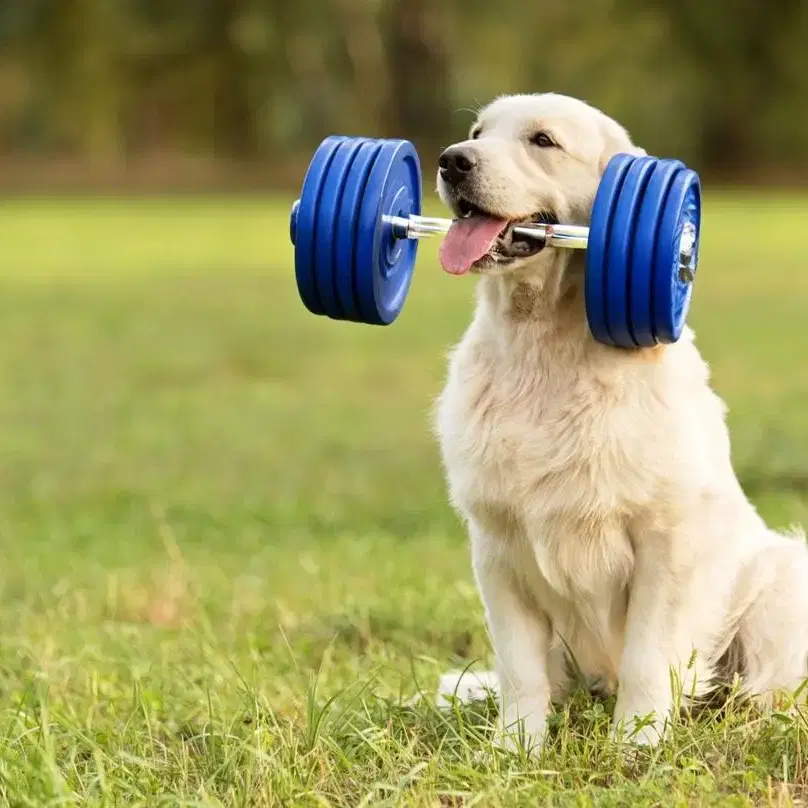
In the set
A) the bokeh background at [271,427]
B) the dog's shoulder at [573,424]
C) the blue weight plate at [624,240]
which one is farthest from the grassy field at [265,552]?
the blue weight plate at [624,240]

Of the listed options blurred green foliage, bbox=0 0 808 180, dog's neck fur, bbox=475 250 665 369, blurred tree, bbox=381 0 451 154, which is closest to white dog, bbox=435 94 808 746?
dog's neck fur, bbox=475 250 665 369

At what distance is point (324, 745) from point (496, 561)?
2.71 ft

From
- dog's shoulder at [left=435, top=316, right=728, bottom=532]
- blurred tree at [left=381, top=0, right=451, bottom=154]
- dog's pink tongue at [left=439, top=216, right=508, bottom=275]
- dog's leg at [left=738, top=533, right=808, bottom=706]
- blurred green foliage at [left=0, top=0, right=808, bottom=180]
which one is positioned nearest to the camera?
dog's shoulder at [left=435, top=316, right=728, bottom=532]

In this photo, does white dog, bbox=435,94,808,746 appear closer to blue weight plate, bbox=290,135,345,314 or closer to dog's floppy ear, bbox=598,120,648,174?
dog's floppy ear, bbox=598,120,648,174

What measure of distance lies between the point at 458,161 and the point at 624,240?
0.64m

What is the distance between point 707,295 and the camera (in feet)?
66.1

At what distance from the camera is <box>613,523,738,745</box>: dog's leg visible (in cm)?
410

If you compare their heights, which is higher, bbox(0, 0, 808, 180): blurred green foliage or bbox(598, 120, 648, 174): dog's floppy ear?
bbox(0, 0, 808, 180): blurred green foliage

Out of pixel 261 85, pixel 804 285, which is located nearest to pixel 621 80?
pixel 261 85

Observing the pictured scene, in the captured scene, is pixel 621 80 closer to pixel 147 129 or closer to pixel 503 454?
pixel 147 129

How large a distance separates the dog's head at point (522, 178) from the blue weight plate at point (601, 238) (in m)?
0.32

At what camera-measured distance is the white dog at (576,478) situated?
4.09 m

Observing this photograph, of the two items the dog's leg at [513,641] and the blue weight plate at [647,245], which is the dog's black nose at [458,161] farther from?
the dog's leg at [513,641]

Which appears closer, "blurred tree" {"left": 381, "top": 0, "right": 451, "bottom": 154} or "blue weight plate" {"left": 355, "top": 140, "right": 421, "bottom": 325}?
"blue weight plate" {"left": 355, "top": 140, "right": 421, "bottom": 325}
